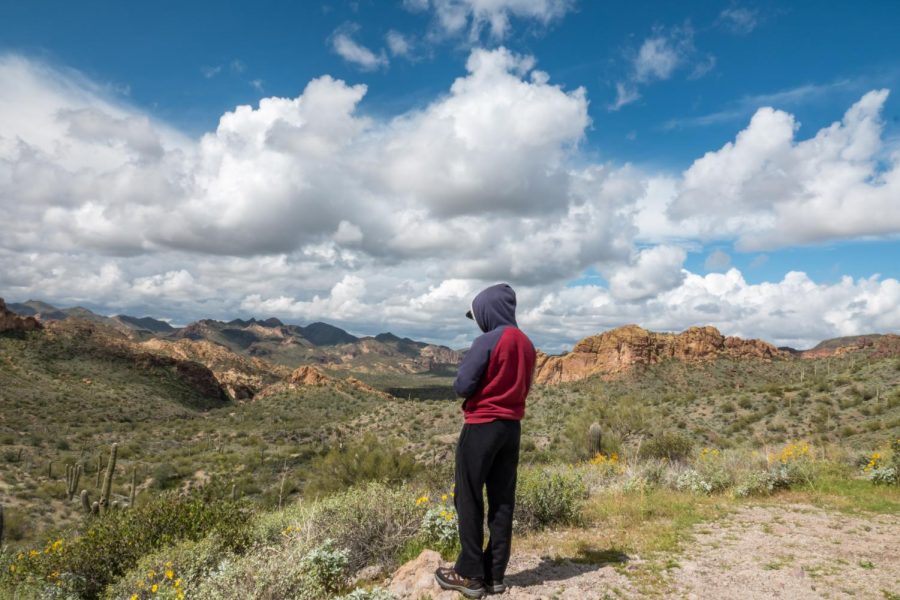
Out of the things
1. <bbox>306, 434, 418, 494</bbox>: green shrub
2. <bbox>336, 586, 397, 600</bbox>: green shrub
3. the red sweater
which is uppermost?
the red sweater

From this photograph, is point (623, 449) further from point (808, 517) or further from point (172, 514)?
point (172, 514)

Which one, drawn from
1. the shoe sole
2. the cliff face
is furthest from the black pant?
the cliff face

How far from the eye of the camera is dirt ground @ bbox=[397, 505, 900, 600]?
466 cm

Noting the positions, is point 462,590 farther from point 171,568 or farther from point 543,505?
point 171,568

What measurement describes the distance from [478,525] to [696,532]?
3971mm

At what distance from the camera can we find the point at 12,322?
2527 inches

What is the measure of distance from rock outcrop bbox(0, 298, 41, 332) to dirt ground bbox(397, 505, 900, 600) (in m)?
79.4

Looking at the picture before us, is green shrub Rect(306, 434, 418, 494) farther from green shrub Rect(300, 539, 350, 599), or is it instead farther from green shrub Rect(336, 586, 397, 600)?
green shrub Rect(336, 586, 397, 600)

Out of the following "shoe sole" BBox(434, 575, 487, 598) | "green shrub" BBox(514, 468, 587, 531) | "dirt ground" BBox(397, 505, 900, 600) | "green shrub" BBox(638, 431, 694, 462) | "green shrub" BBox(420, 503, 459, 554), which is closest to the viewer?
"shoe sole" BBox(434, 575, 487, 598)

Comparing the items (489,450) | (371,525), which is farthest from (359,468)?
(489,450)

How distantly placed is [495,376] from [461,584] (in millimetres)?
1780

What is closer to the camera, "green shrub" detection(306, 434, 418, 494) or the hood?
the hood

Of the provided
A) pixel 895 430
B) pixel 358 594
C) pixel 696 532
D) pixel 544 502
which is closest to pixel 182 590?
pixel 358 594

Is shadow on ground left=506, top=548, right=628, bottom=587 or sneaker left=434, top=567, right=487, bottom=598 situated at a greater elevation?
sneaker left=434, top=567, right=487, bottom=598
